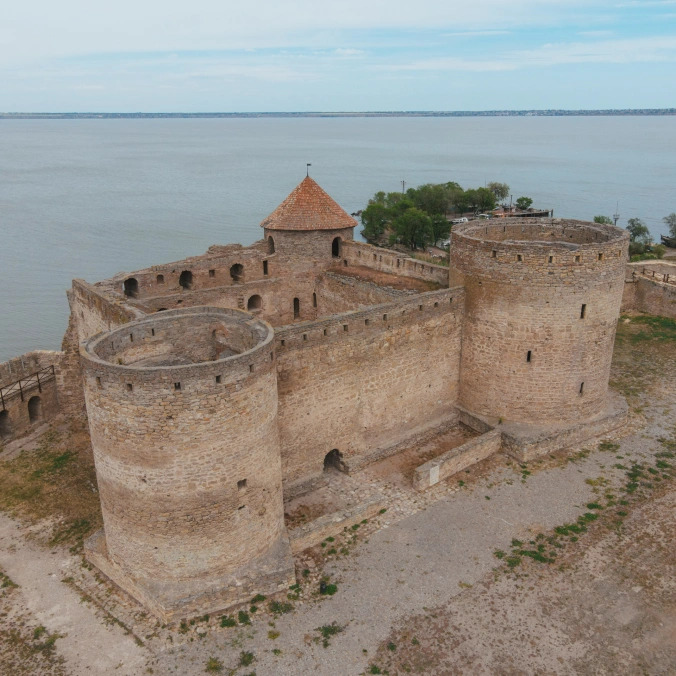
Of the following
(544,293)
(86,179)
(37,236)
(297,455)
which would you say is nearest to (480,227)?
(544,293)

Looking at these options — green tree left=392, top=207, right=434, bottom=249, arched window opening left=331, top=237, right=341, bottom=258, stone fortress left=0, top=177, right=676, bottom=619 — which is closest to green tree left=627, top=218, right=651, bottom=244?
green tree left=392, top=207, right=434, bottom=249

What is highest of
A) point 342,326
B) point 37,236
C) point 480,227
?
point 480,227

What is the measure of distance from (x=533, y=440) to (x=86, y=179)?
333 feet

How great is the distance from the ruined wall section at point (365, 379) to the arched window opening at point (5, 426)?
29.3 ft

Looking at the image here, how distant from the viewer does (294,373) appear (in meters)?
14.2

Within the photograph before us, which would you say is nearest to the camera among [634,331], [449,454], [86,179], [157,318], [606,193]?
[157,318]

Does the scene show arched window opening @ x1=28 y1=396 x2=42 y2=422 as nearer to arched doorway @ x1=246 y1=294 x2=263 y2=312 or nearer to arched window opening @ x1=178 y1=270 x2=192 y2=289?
arched window opening @ x1=178 y1=270 x2=192 y2=289

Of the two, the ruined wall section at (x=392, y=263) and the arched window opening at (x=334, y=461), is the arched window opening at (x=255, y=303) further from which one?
the arched window opening at (x=334, y=461)

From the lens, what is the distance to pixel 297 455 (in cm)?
1509

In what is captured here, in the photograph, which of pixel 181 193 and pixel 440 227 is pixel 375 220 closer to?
pixel 440 227

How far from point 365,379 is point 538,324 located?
4.85 meters

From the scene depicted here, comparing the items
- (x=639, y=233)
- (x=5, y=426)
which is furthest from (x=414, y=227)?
(x=5, y=426)

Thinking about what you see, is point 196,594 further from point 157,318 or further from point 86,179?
point 86,179

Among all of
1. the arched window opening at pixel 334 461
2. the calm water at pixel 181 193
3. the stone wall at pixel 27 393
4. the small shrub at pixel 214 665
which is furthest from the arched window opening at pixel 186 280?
the calm water at pixel 181 193
